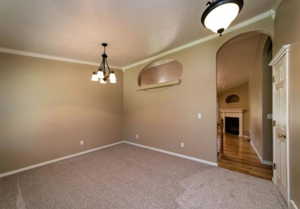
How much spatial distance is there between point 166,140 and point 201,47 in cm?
266

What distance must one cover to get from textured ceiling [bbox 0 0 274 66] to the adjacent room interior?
22mm

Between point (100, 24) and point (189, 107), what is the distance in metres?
2.66

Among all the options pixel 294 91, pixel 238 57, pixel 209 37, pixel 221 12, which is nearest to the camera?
pixel 221 12

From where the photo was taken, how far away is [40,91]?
361 cm

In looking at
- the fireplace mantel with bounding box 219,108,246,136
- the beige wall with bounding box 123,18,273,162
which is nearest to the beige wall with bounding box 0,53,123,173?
the beige wall with bounding box 123,18,273,162

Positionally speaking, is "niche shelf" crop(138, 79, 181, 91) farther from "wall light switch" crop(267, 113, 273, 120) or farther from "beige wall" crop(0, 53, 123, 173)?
"wall light switch" crop(267, 113, 273, 120)

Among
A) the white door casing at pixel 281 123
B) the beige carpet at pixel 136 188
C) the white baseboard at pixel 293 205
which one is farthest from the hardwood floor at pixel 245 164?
the white baseboard at pixel 293 205

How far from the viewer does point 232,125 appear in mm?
7391

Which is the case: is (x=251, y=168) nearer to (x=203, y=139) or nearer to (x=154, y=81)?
(x=203, y=139)

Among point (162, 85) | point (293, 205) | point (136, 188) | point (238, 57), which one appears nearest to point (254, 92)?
point (238, 57)

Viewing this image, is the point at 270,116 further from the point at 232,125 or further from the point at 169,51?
the point at 232,125

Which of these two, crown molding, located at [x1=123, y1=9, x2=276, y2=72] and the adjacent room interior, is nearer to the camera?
the adjacent room interior

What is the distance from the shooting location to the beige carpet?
2.01 metres

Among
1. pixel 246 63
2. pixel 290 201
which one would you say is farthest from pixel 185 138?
pixel 246 63
